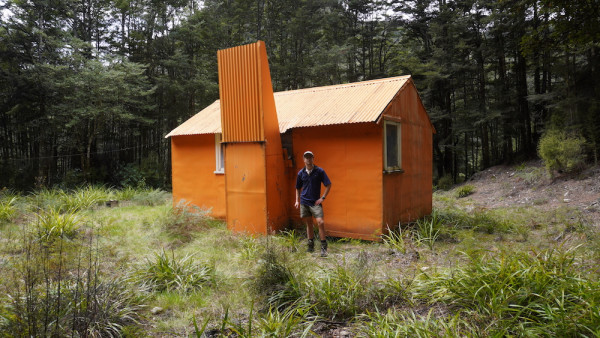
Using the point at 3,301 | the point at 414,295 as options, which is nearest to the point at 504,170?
the point at 414,295

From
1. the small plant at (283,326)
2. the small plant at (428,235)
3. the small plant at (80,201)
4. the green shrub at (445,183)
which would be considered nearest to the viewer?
the small plant at (283,326)

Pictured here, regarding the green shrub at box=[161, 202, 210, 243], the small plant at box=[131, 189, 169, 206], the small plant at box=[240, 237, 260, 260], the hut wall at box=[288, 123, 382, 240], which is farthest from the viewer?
the small plant at box=[131, 189, 169, 206]

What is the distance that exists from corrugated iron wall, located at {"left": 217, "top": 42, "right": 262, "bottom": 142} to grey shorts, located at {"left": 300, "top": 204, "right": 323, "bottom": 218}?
1.92 metres

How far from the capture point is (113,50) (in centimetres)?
2211

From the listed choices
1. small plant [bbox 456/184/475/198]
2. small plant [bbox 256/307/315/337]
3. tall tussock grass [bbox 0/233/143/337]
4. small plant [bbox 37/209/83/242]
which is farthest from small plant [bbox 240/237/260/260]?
small plant [bbox 456/184/475/198]

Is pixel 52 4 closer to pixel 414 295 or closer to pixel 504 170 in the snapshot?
pixel 414 295

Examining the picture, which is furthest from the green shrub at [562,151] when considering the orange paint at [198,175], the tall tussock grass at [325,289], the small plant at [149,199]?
the small plant at [149,199]

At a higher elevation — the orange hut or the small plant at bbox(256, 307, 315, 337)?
the orange hut

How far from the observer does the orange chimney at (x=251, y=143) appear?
7730mm

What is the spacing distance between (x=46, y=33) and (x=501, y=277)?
22364 mm

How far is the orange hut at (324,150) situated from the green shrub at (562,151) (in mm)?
Answer: 7488

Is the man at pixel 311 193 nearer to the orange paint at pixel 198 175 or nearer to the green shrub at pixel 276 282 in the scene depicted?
the green shrub at pixel 276 282

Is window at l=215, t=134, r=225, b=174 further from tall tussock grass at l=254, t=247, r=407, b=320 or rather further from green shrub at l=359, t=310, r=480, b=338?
green shrub at l=359, t=310, r=480, b=338

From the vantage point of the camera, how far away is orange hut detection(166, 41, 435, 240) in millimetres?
7656
